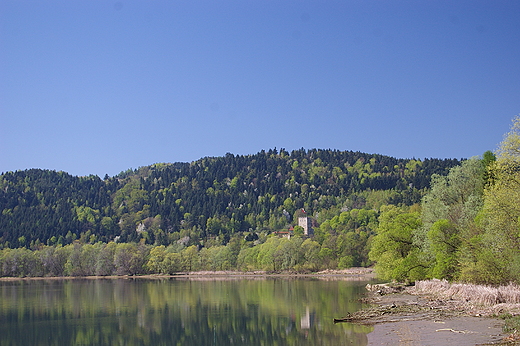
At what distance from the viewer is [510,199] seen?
3356 centimetres

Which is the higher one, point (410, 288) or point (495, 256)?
point (495, 256)

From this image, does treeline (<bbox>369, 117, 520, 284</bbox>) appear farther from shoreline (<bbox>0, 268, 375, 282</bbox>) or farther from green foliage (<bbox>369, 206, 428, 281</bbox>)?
shoreline (<bbox>0, 268, 375, 282</bbox>)

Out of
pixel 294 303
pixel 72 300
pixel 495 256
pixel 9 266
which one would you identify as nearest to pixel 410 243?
pixel 294 303

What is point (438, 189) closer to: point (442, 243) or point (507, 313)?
point (442, 243)

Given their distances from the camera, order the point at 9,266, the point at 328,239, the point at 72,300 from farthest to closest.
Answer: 1. the point at 9,266
2. the point at 328,239
3. the point at 72,300

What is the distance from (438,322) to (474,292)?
7.74 m

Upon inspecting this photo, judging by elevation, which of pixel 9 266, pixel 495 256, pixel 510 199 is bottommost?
pixel 9 266

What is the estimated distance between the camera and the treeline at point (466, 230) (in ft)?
112

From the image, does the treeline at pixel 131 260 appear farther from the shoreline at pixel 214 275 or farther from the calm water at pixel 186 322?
the calm water at pixel 186 322

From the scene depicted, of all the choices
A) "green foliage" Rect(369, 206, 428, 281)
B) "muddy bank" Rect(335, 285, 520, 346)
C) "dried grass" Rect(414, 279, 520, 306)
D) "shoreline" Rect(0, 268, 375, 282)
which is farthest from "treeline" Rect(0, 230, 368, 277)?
"muddy bank" Rect(335, 285, 520, 346)

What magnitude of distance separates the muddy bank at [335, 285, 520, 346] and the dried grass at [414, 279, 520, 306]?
0.45 metres

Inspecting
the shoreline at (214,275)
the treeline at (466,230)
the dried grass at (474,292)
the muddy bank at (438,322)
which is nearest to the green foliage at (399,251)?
the treeline at (466,230)

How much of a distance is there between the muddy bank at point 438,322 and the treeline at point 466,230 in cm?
388

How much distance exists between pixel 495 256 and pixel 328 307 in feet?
49.7
